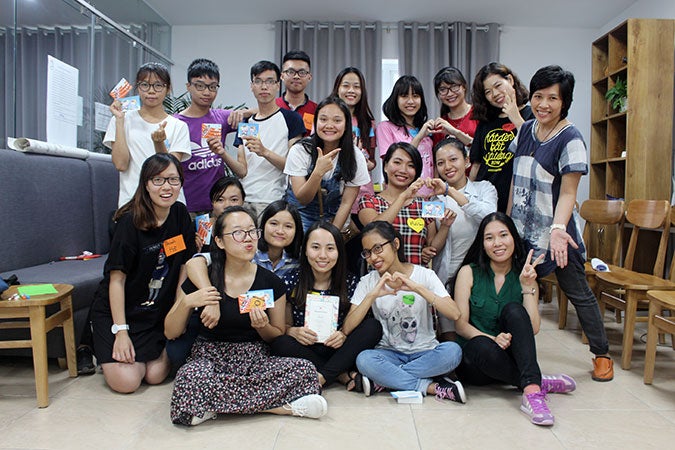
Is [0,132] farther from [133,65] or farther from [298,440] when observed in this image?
[298,440]

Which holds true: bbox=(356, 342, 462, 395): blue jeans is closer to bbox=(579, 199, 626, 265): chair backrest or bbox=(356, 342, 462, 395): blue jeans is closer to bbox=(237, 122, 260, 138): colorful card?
bbox=(237, 122, 260, 138): colorful card

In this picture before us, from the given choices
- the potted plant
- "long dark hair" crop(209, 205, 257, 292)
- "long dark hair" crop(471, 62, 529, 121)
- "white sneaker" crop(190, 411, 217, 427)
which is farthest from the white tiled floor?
the potted plant

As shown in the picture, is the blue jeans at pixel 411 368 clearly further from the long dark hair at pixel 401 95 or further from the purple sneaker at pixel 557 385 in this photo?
the long dark hair at pixel 401 95

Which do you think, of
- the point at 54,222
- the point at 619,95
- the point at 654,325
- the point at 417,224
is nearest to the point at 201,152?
the point at 54,222

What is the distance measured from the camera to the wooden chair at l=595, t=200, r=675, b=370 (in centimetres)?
262

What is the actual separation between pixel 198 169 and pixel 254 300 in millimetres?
1206

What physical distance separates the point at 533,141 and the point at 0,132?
3390mm

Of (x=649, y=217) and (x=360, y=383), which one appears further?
(x=649, y=217)

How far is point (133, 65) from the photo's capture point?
547 centimetres

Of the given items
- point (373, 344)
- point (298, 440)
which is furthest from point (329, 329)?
point (298, 440)

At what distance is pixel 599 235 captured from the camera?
4695 millimetres

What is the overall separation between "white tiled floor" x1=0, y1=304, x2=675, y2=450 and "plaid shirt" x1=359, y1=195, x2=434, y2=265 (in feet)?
2.39

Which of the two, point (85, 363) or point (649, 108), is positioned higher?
point (649, 108)

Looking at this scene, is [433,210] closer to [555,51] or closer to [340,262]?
[340,262]
